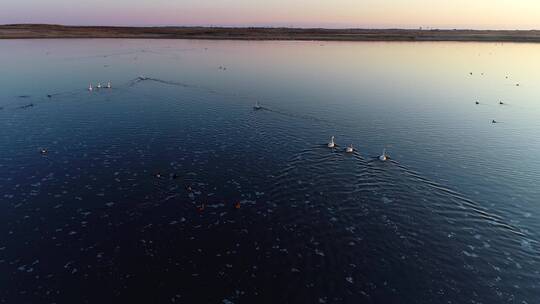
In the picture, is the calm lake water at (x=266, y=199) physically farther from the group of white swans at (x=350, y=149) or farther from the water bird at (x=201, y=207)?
the group of white swans at (x=350, y=149)

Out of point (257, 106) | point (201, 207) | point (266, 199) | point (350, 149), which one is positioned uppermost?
point (257, 106)

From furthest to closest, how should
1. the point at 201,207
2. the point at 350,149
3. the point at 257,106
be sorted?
the point at 257,106 < the point at 350,149 < the point at 201,207

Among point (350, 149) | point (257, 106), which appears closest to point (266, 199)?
point (350, 149)

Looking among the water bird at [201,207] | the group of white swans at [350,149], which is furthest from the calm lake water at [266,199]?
the group of white swans at [350,149]

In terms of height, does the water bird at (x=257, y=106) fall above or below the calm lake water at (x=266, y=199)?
above

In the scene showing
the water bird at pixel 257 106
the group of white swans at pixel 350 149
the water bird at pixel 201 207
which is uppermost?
the water bird at pixel 257 106

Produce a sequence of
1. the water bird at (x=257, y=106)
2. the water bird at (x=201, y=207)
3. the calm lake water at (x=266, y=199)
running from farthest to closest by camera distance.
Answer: the water bird at (x=257, y=106) → the water bird at (x=201, y=207) → the calm lake water at (x=266, y=199)

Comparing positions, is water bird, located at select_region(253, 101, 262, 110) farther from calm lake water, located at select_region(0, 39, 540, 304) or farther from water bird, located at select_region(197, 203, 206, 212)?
water bird, located at select_region(197, 203, 206, 212)

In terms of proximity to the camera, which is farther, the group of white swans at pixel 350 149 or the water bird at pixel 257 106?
the water bird at pixel 257 106

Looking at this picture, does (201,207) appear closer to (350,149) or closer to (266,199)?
(266,199)
